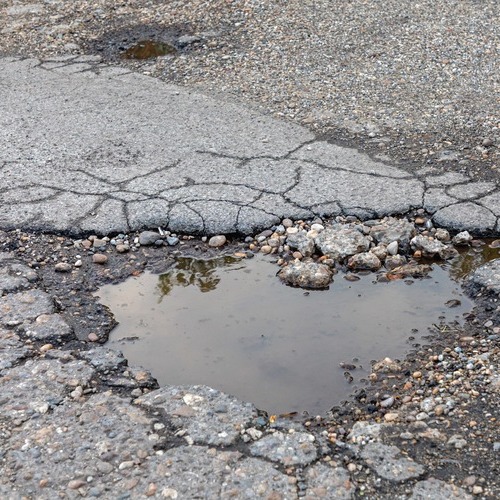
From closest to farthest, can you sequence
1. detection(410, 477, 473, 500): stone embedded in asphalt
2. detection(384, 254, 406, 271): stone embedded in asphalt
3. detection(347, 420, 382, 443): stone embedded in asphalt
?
detection(410, 477, 473, 500): stone embedded in asphalt, detection(347, 420, 382, 443): stone embedded in asphalt, detection(384, 254, 406, 271): stone embedded in asphalt

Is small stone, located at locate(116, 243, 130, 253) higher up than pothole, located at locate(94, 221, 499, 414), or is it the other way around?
small stone, located at locate(116, 243, 130, 253)

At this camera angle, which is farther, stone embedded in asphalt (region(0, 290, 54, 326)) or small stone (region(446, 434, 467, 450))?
stone embedded in asphalt (region(0, 290, 54, 326))

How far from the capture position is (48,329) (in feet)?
11.4

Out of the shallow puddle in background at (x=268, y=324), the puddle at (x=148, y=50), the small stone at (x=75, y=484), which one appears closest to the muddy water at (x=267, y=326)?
the shallow puddle in background at (x=268, y=324)

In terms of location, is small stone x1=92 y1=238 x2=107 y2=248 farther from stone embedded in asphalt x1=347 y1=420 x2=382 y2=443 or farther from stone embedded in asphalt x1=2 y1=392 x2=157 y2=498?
stone embedded in asphalt x1=347 y1=420 x2=382 y2=443

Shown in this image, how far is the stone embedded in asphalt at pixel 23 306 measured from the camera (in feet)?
11.5

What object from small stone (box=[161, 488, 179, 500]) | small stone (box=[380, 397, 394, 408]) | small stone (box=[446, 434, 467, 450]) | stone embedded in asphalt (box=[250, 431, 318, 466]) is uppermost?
small stone (box=[446, 434, 467, 450])

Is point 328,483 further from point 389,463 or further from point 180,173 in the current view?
point 180,173

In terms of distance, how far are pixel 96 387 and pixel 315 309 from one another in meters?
1.03

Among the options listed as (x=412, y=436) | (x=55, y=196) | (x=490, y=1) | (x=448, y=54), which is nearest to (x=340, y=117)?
(x=448, y=54)

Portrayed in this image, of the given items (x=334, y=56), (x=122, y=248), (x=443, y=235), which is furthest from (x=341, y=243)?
(x=334, y=56)

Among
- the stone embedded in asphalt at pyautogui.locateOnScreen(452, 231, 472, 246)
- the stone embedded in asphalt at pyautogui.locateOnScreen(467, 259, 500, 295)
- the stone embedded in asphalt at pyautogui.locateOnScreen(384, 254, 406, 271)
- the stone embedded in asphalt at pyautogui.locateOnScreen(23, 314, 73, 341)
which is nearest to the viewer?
the stone embedded in asphalt at pyautogui.locateOnScreen(23, 314, 73, 341)

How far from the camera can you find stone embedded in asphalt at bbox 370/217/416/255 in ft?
13.1

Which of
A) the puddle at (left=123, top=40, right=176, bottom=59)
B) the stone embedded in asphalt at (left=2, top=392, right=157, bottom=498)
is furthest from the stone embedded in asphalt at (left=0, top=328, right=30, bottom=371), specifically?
the puddle at (left=123, top=40, right=176, bottom=59)
